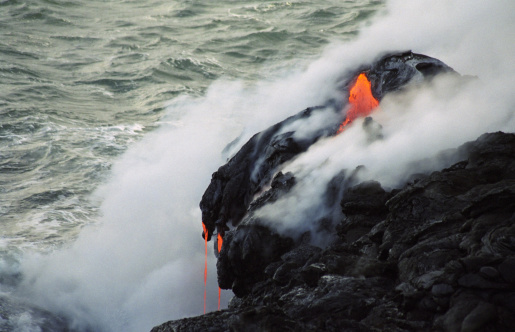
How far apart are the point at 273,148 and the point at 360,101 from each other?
6.26 ft

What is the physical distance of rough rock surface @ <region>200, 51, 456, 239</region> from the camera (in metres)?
9.85

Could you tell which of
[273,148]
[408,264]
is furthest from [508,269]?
[273,148]

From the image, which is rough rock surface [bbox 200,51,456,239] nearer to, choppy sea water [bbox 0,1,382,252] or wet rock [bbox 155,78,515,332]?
wet rock [bbox 155,78,515,332]

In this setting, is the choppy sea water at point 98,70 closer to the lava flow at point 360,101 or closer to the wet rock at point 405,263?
the lava flow at point 360,101

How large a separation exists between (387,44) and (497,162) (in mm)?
7200

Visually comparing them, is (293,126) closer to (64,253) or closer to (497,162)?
(497,162)

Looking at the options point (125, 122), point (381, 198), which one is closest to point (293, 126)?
point (381, 198)

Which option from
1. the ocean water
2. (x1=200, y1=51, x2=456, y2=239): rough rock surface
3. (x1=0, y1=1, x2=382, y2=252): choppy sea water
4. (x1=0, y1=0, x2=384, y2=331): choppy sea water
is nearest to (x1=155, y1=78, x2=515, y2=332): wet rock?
the ocean water

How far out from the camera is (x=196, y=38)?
82.8 ft

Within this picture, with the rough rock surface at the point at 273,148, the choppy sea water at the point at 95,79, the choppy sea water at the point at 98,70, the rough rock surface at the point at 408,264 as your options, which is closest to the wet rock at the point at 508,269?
the rough rock surface at the point at 408,264

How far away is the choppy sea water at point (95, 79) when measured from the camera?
1309 cm

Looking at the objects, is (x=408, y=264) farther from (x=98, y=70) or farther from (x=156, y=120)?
(x=98, y=70)

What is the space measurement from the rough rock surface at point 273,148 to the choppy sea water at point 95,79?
2066mm

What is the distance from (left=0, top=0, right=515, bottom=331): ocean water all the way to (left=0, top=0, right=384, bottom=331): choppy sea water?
0.20 ft
